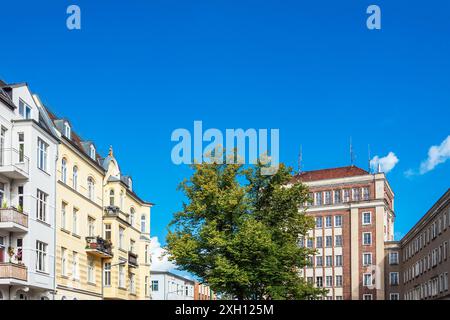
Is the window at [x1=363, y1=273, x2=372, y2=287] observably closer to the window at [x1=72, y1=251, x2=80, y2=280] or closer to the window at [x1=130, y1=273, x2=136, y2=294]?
the window at [x1=130, y1=273, x2=136, y2=294]

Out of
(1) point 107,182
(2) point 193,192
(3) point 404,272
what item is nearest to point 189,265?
(2) point 193,192

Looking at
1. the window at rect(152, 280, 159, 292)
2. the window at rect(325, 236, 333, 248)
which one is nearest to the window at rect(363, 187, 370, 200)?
the window at rect(325, 236, 333, 248)

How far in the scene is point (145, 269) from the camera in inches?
2795

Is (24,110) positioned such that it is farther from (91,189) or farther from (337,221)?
(337,221)

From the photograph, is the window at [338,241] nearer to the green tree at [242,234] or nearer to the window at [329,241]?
the window at [329,241]

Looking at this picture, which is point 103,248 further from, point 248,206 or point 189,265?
point 248,206

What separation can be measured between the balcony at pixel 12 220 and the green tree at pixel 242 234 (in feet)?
44.2

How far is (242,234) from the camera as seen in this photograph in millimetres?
49188

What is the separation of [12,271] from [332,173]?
91.5 m

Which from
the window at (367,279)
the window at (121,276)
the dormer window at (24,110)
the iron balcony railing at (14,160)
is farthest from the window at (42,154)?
the window at (367,279)

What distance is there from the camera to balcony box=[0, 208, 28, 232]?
38812 mm

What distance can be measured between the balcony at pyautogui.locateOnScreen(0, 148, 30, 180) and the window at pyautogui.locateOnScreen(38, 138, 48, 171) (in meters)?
2.46

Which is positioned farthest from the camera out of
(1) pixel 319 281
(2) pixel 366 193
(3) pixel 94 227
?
(2) pixel 366 193

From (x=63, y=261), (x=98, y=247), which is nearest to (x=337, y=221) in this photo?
(x=98, y=247)
